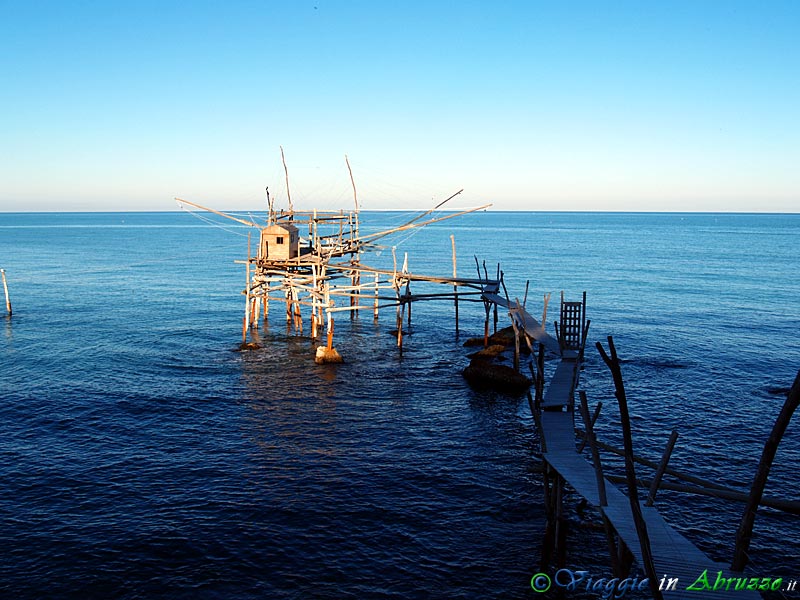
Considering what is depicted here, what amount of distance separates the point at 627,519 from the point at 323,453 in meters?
12.2

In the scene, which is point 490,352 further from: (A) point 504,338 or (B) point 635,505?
(B) point 635,505

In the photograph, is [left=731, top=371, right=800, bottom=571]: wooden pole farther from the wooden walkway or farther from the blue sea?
the blue sea

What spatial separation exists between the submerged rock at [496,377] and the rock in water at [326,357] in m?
7.39

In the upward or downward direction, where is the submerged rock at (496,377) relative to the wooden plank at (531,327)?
downward

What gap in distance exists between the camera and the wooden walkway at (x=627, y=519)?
441 inches

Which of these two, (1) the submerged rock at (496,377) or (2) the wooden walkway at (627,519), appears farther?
(1) the submerged rock at (496,377)

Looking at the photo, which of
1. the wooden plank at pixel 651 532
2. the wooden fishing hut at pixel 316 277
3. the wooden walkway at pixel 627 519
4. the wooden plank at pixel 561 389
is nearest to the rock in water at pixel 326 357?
the wooden fishing hut at pixel 316 277

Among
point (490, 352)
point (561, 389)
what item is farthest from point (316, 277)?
point (561, 389)

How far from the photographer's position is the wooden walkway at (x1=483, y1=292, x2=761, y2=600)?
11.2 meters

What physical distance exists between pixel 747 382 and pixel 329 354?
21466 mm

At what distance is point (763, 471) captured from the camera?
1037cm

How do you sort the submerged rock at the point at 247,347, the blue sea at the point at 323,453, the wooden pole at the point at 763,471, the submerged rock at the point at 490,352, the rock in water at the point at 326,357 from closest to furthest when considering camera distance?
the wooden pole at the point at 763,471 < the blue sea at the point at 323,453 < the rock in water at the point at 326,357 < the submerged rock at the point at 490,352 < the submerged rock at the point at 247,347

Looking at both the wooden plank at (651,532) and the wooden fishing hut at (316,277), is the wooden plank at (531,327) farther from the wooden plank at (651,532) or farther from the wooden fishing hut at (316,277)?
the wooden plank at (651,532)

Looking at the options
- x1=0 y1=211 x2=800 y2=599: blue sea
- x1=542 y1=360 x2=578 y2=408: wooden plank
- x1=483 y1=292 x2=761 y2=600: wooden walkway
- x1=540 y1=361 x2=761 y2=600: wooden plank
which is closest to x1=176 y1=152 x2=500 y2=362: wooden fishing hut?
x1=0 y1=211 x2=800 y2=599: blue sea
